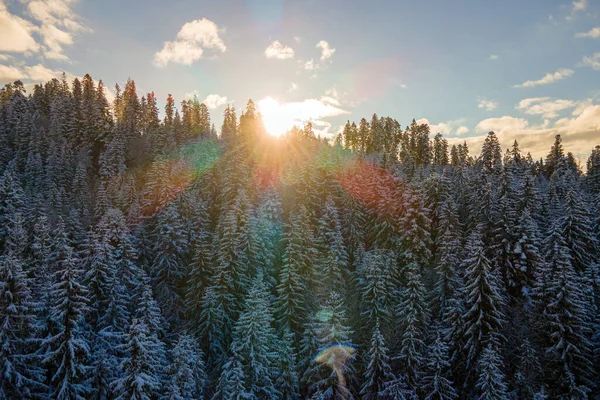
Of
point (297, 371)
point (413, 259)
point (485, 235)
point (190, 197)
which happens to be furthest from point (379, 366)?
point (190, 197)

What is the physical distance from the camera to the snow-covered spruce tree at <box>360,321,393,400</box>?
28.9 m

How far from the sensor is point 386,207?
52562 mm

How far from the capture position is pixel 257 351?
102 feet

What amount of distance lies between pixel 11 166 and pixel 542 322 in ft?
284

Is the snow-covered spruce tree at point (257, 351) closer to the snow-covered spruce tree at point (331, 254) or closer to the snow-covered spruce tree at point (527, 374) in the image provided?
the snow-covered spruce tree at point (331, 254)

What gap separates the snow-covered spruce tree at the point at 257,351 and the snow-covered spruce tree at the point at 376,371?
7975mm

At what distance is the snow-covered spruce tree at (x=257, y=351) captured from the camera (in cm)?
2994

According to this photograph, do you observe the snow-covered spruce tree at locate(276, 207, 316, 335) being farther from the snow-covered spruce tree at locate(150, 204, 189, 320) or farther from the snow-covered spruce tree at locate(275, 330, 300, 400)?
the snow-covered spruce tree at locate(150, 204, 189, 320)

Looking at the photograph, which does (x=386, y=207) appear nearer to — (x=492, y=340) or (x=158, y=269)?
(x=492, y=340)

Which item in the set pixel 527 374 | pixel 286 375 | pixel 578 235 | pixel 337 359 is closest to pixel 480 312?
pixel 527 374

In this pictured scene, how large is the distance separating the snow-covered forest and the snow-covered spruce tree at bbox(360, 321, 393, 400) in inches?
7.1

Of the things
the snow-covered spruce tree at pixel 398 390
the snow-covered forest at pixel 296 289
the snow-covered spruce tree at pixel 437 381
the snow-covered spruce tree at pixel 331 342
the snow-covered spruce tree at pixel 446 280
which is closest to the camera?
the snow-covered forest at pixel 296 289

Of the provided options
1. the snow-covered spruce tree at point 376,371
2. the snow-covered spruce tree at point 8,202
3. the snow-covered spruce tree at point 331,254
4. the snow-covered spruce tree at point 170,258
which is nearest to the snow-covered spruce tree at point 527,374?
the snow-covered spruce tree at point 376,371

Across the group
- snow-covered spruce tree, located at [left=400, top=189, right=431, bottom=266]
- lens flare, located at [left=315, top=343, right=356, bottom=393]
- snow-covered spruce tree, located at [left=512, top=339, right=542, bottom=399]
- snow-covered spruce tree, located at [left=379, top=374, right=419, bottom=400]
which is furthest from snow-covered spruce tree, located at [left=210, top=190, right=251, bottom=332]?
snow-covered spruce tree, located at [left=512, top=339, right=542, bottom=399]
